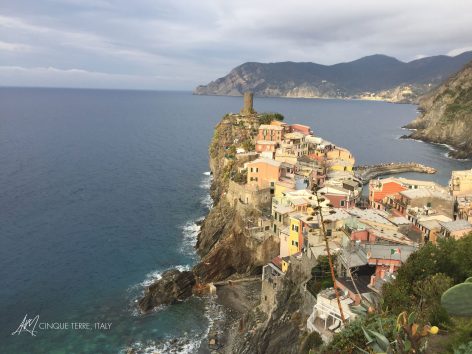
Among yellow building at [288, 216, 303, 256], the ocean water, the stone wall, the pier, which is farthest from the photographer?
the pier

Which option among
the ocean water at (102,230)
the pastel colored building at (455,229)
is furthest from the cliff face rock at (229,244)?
the pastel colored building at (455,229)

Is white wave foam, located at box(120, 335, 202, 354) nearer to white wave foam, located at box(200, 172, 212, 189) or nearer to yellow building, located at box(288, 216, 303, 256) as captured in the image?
yellow building, located at box(288, 216, 303, 256)

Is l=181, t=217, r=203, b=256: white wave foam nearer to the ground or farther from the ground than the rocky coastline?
nearer to the ground

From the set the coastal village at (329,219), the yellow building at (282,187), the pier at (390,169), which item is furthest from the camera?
the pier at (390,169)

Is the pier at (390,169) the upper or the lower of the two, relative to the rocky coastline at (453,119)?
lower

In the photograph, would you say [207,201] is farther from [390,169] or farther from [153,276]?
[390,169]

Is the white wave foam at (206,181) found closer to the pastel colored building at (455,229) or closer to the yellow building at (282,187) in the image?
the yellow building at (282,187)

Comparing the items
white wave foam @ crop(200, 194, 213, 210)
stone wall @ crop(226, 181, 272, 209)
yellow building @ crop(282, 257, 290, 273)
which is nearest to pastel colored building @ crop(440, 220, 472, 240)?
yellow building @ crop(282, 257, 290, 273)

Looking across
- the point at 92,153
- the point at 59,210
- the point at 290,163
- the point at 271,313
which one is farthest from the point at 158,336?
the point at 92,153
